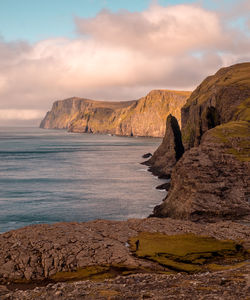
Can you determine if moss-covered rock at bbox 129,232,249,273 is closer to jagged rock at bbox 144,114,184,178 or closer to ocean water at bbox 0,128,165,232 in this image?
ocean water at bbox 0,128,165,232

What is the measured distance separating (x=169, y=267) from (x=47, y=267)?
13054 millimetres

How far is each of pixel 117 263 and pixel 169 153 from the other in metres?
104

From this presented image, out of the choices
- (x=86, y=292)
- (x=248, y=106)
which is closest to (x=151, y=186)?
(x=248, y=106)

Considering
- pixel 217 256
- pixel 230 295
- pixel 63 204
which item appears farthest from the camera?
pixel 63 204

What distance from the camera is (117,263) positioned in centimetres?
3716

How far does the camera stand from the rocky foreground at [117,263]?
26047mm

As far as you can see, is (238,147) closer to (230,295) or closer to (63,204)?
(63,204)

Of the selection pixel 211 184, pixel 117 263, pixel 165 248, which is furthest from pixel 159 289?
pixel 211 184

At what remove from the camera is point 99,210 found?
77625mm

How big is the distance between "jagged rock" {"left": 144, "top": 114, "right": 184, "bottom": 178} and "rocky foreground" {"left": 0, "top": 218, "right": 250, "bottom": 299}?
3219 inches

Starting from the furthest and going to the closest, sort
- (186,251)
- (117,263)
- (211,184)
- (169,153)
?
(169,153), (211,184), (186,251), (117,263)

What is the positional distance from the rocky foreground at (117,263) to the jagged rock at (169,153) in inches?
3219

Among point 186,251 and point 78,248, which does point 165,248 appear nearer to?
point 186,251

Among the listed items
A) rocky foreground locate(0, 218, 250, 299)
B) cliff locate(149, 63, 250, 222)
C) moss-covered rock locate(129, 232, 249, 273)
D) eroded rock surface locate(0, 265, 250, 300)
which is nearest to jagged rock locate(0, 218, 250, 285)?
rocky foreground locate(0, 218, 250, 299)
